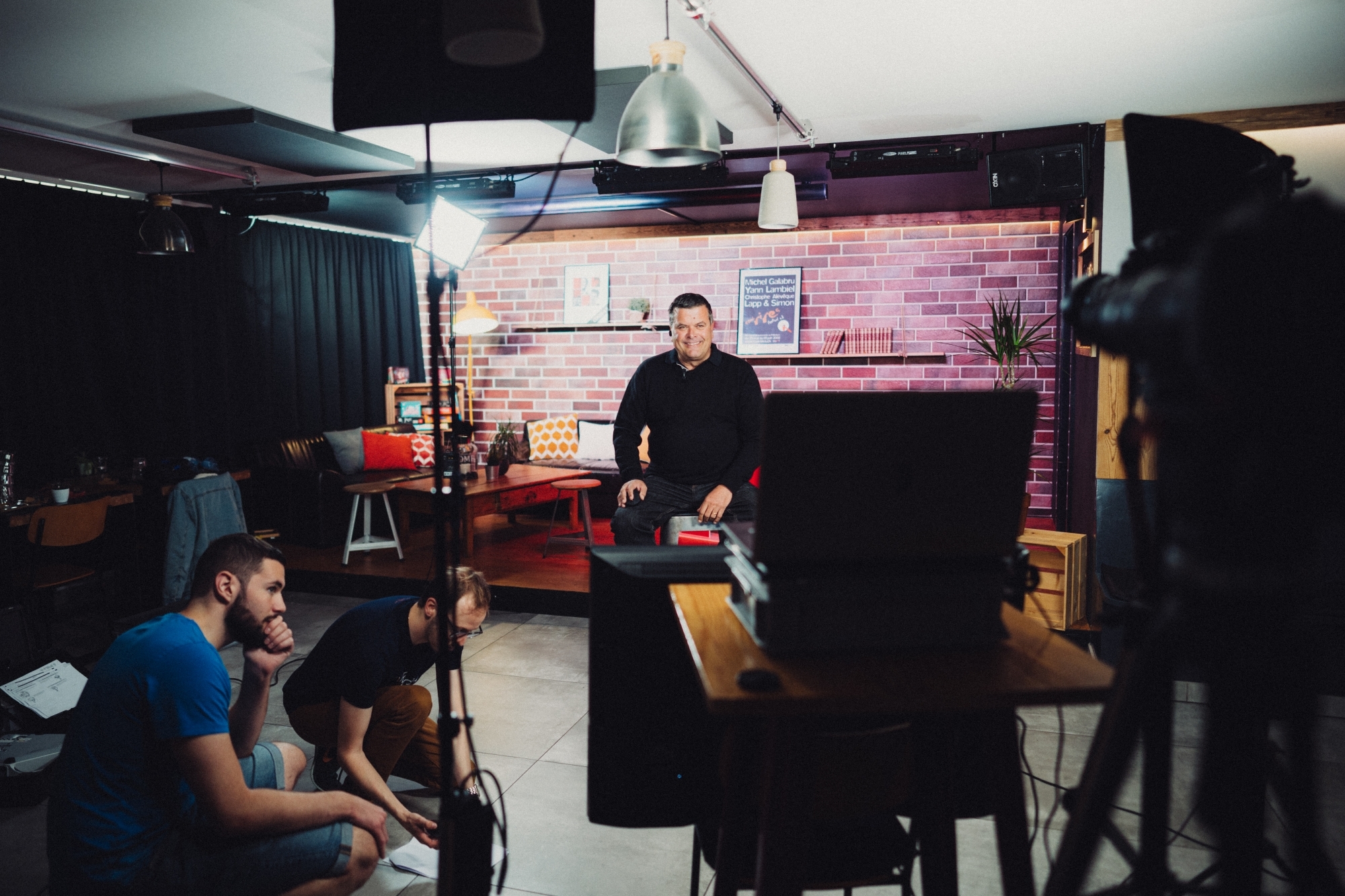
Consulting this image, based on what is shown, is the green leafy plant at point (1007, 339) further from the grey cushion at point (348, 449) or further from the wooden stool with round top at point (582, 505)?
the grey cushion at point (348, 449)

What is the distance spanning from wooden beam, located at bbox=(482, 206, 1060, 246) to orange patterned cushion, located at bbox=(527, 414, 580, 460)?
153 cm

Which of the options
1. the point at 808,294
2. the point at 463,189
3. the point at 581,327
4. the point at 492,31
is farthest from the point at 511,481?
the point at 492,31

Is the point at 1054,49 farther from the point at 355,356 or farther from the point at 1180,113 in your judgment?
the point at 355,356

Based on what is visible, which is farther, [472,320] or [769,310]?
[472,320]

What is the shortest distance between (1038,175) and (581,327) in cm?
402

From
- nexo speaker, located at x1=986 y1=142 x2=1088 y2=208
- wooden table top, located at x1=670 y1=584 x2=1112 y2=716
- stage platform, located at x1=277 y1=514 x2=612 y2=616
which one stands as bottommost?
stage platform, located at x1=277 y1=514 x2=612 y2=616

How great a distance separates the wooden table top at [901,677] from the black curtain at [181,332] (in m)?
5.44

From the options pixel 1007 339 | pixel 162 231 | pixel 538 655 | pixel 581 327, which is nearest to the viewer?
pixel 538 655

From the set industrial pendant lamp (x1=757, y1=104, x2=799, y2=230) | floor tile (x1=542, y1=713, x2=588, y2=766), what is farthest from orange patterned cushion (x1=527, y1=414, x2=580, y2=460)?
floor tile (x1=542, y1=713, x2=588, y2=766)

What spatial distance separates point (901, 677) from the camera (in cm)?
102

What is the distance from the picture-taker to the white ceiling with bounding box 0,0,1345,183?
9.85 ft

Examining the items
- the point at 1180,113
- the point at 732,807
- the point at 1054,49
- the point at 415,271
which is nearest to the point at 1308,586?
the point at 732,807

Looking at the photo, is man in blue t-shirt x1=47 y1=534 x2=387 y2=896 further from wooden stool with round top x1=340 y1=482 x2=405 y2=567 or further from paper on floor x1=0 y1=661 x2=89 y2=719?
wooden stool with round top x1=340 y1=482 x2=405 y2=567

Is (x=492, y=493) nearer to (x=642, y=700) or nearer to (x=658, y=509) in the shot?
(x=658, y=509)
